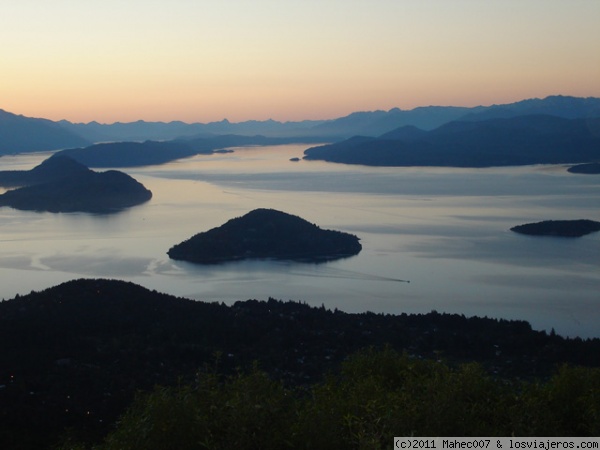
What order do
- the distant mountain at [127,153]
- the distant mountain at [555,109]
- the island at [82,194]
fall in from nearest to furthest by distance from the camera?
the island at [82,194] → the distant mountain at [127,153] → the distant mountain at [555,109]

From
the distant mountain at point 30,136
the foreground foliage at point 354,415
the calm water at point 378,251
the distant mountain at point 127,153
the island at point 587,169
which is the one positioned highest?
the distant mountain at point 30,136

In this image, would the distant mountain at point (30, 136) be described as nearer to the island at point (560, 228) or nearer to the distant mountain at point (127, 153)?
the distant mountain at point (127, 153)

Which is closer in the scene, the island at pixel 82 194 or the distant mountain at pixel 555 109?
the island at pixel 82 194

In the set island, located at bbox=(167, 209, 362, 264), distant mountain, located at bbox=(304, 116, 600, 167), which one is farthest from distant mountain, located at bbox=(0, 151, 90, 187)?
distant mountain, located at bbox=(304, 116, 600, 167)

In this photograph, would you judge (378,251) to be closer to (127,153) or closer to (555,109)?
(127,153)

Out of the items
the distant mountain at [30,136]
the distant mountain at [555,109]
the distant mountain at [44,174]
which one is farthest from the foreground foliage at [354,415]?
the distant mountain at [555,109]

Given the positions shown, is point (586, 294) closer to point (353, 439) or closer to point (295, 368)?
point (295, 368)
